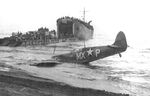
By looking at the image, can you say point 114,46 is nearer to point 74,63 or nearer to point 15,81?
point 74,63

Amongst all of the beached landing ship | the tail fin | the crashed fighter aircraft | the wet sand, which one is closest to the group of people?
the beached landing ship

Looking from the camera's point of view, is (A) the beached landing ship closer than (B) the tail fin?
No

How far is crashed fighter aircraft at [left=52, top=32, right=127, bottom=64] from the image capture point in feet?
67.3

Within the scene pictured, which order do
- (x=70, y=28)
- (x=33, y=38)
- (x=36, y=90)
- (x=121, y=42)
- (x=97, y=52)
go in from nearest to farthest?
(x=36, y=90) → (x=121, y=42) → (x=97, y=52) → (x=33, y=38) → (x=70, y=28)

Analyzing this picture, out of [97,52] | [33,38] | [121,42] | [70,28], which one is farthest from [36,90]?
[70,28]

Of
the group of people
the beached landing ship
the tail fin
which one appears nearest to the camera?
the tail fin

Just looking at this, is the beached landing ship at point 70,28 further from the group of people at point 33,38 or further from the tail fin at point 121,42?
the tail fin at point 121,42

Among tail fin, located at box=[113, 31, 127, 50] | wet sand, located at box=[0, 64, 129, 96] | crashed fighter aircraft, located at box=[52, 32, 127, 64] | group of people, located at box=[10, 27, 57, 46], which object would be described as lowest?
wet sand, located at box=[0, 64, 129, 96]

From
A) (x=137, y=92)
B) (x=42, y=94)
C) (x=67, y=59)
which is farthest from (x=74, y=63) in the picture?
(x=42, y=94)

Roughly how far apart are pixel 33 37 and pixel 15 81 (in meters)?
40.5

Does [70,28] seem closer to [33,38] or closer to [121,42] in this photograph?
[33,38]

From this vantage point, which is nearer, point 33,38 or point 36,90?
point 36,90

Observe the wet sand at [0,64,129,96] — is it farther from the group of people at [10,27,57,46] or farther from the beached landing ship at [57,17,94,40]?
the beached landing ship at [57,17,94,40]

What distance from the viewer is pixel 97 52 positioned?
20750mm
